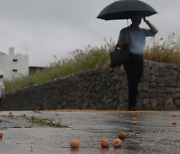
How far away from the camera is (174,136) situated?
434 centimetres

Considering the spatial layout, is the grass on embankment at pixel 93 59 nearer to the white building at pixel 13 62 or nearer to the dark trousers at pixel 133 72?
the dark trousers at pixel 133 72

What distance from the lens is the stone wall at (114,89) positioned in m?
14.1

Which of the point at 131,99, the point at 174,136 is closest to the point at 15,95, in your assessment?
the point at 131,99

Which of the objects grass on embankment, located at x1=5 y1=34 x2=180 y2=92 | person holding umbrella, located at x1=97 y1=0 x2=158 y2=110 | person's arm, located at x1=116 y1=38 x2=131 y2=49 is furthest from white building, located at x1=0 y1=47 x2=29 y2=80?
person's arm, located at x1=116 y1=38 x2=131 y2=49

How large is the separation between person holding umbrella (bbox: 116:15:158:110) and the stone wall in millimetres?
2830

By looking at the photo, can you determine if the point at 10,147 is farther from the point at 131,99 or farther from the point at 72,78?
the point at 72,78

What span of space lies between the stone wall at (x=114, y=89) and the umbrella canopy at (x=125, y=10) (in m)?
2.05

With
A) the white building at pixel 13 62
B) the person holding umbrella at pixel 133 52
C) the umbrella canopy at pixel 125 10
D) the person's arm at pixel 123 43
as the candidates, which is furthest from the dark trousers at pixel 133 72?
the white building at pixel 13 62

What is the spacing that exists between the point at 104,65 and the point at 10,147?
39.8 ft

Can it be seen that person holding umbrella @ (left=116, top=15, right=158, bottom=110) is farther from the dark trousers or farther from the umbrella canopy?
the umbrella canopy

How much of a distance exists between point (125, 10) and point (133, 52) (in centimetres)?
136

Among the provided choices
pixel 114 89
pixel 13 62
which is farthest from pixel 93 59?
pixel 13 62

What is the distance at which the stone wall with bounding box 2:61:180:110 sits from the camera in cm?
1410

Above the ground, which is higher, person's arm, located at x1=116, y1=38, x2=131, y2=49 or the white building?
→ the white building
